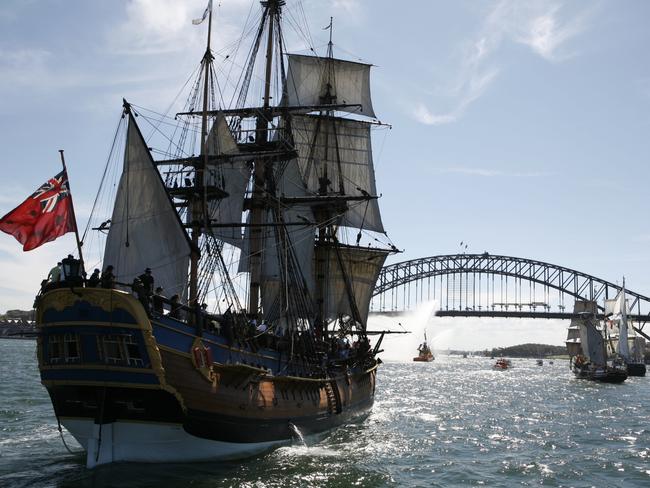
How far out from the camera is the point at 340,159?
57250mm

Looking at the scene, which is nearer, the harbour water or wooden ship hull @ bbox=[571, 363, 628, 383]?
the harbour water

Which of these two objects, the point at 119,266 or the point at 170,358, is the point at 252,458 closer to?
the point at 170,358

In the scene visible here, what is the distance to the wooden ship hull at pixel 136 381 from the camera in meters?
19.5

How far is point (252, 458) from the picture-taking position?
2298 cm

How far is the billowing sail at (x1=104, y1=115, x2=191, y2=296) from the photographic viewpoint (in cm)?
2369

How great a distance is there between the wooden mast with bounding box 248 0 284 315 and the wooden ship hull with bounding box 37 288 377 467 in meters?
14.5

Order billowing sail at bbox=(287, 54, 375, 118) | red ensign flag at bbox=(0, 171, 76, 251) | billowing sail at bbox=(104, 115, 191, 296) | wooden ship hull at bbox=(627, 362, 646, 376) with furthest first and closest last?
wooden ship hull at bbox=(627, 362, 646, 376) → billowing sail at bbox=(287, 54, 375, 118) → billowing sail at bbox=(104, 115, 191, 296) → red ensign flag at bbox=(0, 171, 76, 251)

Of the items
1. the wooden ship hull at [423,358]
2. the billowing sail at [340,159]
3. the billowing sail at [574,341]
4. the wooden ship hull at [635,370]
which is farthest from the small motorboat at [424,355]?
the billowing sail at [340,159]

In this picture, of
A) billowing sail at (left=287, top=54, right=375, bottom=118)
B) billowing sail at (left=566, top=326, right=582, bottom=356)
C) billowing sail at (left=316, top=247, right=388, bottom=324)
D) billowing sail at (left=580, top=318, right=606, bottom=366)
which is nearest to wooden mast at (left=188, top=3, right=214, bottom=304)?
billowing sail at (left=316, top=247, right=388, bottom=324)

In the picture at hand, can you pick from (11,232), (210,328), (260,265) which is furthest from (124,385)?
(260,265)

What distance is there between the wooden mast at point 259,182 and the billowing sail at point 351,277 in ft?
29.0

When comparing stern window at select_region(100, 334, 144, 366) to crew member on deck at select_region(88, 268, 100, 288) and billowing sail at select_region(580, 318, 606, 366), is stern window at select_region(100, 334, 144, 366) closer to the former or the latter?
crew member on deck at select_region(88, 268, 100, 288)

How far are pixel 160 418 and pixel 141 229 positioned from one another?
627 cm

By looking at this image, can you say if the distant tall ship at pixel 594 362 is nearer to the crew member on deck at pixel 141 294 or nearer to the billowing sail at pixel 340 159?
the billowing sail at pixel 340 159
